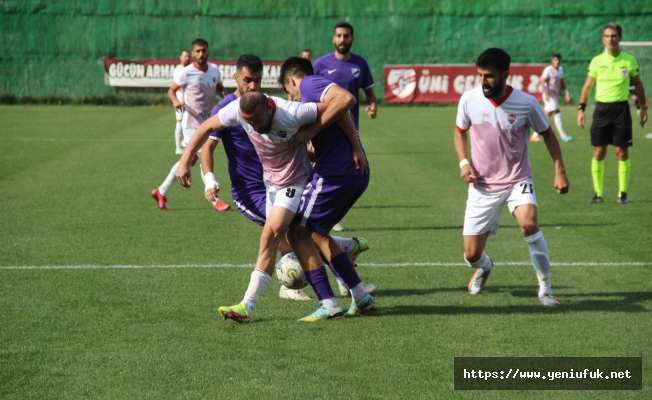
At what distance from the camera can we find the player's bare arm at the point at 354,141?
645cm

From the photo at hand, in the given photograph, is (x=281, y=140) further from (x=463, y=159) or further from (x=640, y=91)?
(x=640, y=91)

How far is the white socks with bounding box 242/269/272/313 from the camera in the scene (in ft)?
21.3

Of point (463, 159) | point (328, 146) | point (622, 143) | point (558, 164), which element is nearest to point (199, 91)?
point (622, 143)

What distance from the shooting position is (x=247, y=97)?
6.09 m

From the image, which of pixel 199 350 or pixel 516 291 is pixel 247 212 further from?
pixel 516 291

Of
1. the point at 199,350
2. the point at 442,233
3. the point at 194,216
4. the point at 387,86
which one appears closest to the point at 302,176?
the point at 199,350

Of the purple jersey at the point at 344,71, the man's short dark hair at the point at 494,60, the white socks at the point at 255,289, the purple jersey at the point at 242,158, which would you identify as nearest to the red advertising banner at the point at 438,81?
the purple jersey at the point at 344,71

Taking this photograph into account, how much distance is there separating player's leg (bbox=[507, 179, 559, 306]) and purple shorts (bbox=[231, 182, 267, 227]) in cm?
196

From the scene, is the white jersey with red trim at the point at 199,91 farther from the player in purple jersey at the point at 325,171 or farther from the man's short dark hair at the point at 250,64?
the player in purple jersey at the point at 325,171

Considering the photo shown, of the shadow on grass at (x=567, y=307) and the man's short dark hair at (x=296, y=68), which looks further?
the shadow on grass at (x=567, y=307)

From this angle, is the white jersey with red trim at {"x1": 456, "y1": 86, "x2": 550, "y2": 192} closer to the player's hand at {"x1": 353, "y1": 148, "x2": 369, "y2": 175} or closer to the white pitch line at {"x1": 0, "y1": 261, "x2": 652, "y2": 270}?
the player's hand at {"x1": 353, "y1": 148, "x2": 369, "y2": 175}

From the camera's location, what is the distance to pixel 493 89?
6953 mm

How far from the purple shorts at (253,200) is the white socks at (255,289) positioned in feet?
2.25

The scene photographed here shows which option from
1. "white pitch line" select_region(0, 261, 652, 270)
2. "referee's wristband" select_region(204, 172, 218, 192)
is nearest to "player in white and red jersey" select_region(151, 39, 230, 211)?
"white pitch line" select_region(0, 261, 652, 270)
